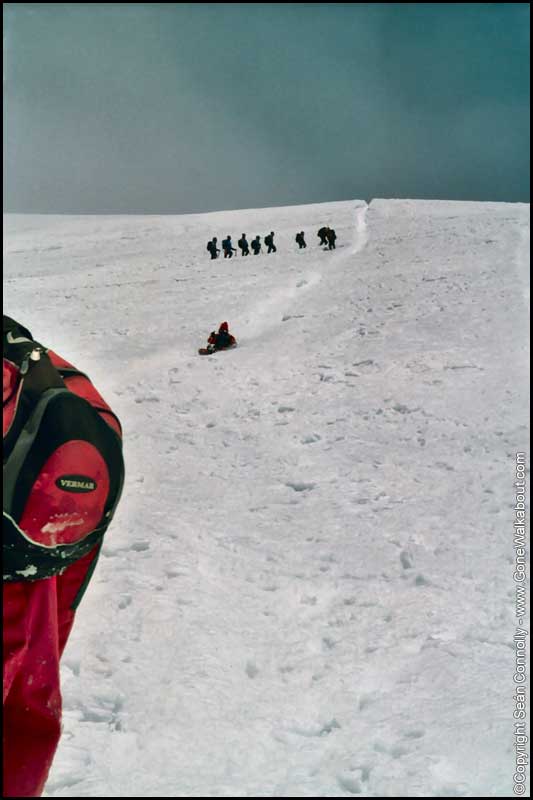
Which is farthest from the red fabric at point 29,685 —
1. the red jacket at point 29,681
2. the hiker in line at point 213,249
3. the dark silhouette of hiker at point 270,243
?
the dark silhouette of hiker at point 270,243

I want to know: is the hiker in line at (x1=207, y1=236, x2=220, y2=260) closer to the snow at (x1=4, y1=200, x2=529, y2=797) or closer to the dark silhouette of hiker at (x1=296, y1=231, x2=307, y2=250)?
the dark silhouette of hiker at (x1=296, y1=231, x2=307, y2=250)

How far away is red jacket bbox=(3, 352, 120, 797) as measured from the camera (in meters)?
1.88

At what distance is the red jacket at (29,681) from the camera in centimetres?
188

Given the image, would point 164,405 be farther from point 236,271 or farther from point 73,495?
point 236,271

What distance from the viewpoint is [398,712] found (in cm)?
328

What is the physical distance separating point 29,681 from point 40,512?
2.14 feet

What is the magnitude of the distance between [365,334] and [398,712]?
8.04m

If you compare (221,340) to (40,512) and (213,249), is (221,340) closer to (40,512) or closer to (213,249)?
(40,512)

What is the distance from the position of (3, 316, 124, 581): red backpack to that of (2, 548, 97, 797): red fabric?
13cm

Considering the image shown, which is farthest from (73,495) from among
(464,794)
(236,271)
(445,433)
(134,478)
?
(236,271)

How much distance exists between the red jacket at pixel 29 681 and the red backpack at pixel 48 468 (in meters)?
0.08

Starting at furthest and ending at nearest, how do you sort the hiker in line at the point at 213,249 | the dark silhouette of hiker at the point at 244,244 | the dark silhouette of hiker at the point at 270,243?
the dark silhouette of hiker at the point at 270,243 < the dark silhouette of hiker at the point at 244,244 < the hiker in line at the point at 213,249

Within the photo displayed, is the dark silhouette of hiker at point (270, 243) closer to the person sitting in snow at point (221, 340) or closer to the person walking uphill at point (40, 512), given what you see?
the person sitting in snow at point (221, 340)

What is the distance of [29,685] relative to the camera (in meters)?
1.95
